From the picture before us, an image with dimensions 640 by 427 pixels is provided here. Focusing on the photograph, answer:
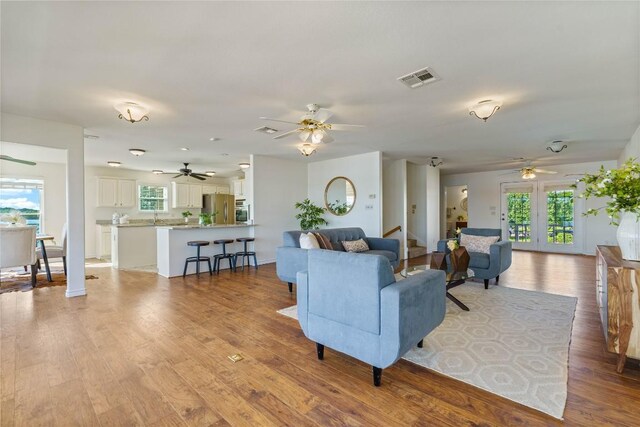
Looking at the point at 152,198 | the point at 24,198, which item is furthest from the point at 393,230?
the point at 24,198

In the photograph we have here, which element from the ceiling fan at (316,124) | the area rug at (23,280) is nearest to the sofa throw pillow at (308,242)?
the ceiling fan at (316,124)

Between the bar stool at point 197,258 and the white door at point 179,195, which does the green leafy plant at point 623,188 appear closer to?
the bar stool at point 197,258

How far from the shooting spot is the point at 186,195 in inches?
368

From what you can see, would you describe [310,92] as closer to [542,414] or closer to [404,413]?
[404,413]

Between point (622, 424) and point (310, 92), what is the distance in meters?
3.32

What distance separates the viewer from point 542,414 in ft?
5.52

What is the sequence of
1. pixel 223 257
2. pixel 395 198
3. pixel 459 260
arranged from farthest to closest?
pixel 395 198 → pixel 223 257 → pixel 459 260

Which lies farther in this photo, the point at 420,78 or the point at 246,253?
the point at 246,253

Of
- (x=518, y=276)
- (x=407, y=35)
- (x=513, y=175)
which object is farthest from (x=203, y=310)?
(x=513, y=175)

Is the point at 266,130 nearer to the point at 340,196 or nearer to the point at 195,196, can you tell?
the point at 340,196

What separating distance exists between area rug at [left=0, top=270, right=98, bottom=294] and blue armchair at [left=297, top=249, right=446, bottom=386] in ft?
16.1

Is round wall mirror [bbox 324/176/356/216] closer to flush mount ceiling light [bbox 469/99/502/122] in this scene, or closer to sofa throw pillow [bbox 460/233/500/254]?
sofa throw pillow [bbox 460/233/500/254]

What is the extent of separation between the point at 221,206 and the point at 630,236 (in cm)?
896

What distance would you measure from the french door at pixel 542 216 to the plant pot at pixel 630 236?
678cm
